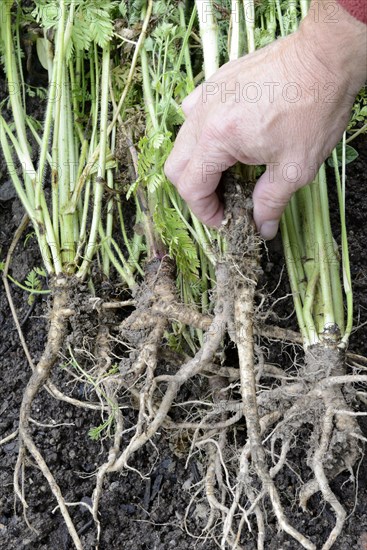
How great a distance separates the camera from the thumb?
3.77 feet

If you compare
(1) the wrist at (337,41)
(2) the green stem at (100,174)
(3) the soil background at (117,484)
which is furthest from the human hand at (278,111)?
(3) the soil background at (117,484)

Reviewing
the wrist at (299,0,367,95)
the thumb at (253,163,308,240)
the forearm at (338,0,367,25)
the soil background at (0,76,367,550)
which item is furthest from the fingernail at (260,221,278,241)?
the forearm at (338,0,367,25)

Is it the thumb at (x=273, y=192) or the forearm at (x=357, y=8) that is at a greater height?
the forearm at (x=357, y=8)

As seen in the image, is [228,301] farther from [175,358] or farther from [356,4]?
[356,4]

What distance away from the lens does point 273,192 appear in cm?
120

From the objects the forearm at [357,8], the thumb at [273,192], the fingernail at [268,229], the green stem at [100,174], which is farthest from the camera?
the green stem at [100,174]

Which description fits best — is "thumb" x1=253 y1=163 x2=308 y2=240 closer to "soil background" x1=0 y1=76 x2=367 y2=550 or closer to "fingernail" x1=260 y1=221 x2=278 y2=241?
"fingernail" x1=260 y1=221 x2=278 y2=241

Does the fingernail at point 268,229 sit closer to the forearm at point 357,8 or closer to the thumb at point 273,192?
the thumb at point 273,192

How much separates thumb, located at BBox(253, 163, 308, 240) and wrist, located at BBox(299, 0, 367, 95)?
7.0 inches

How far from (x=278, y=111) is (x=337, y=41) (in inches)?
5.7

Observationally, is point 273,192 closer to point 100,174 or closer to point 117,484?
point 100,174

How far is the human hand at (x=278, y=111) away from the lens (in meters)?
1.04

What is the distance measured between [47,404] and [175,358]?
0.36 m

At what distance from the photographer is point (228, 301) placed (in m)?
1.33
